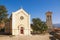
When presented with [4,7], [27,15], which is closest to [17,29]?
[27,15]

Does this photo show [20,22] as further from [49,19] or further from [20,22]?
[49,19]

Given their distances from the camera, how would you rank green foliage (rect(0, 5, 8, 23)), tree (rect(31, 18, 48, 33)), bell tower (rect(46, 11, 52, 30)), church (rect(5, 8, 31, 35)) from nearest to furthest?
1. church (rect(5, 8, 31, 35))
2. green foliage (rect(0, 5, 8, 23))
3. tree (rect(31, 18, 48, 33))
4. bell tower (rect(46, 11, 52, 30))

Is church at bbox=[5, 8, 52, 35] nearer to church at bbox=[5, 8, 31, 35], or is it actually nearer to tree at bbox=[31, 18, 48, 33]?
church at bbox=[5, 8, 31, 35]

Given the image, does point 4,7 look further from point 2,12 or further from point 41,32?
point 41,32

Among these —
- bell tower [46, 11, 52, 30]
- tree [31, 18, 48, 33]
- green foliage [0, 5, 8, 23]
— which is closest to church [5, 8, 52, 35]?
green foliage [0, 5, 8, 23]

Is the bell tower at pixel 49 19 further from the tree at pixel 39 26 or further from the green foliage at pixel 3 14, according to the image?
the green foliage at pixel 3 14

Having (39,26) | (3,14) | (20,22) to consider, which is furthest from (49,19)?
(3,14)

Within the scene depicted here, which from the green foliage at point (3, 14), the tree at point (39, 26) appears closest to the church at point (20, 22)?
the green foliage at point (3, 14)

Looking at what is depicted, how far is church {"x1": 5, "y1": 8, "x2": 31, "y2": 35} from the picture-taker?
3363cm

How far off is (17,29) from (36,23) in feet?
27.6

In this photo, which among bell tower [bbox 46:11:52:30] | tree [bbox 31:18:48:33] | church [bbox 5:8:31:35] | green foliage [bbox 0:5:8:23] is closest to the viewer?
church [bbox 5:8:31:35]

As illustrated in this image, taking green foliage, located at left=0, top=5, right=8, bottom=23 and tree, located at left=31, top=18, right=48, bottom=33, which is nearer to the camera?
green foliage, located at left=0, top=5, right=8, bottom=23

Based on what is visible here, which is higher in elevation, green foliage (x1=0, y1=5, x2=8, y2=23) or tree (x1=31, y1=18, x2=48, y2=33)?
green foliage (x1=0, y1=5, x2=8, y2=23)

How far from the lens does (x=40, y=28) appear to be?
1560 inches
